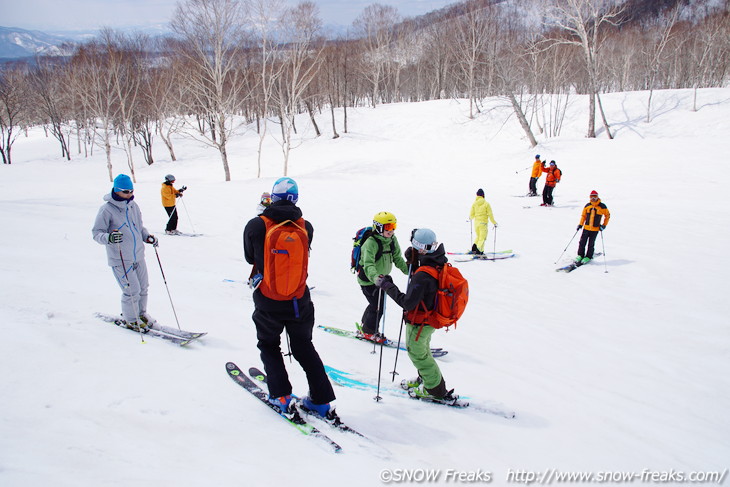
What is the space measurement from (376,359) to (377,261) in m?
1.33

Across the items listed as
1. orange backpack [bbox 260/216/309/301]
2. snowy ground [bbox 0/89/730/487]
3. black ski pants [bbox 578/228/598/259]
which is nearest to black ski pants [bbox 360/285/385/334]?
snowy ground [bbox 0/89/730/487]

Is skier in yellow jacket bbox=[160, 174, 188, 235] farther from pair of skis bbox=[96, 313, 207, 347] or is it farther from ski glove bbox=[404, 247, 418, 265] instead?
ski glove bbox=[404, 247, 418, 265]

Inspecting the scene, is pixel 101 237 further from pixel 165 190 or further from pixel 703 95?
pixel 703 95

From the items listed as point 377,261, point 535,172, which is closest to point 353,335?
point 377,261

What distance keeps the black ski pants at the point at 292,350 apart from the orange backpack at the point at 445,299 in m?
1.11

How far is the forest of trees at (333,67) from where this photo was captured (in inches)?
1017

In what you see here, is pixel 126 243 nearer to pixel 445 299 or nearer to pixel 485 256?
pixel 445 299

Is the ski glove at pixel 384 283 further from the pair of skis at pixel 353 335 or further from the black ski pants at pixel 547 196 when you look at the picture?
the black ski pants at pixel 547 196

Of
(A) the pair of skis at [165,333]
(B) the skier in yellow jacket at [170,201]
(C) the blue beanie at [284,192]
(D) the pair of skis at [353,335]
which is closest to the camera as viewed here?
(C) the blue beanie at [284,192]

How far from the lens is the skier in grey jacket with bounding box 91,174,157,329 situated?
15.0ft

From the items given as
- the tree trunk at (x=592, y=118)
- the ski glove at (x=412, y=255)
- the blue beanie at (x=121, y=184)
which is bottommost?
the ski glove at (x=412, y=255)

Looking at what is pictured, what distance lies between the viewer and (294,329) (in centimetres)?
327

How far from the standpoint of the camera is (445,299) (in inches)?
144

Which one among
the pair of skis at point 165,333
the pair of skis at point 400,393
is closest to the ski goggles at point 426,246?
the pair of skis at point 400,393
